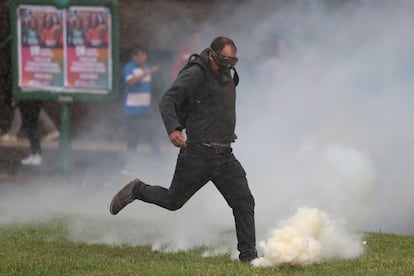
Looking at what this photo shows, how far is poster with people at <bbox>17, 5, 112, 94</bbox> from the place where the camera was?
506 inches

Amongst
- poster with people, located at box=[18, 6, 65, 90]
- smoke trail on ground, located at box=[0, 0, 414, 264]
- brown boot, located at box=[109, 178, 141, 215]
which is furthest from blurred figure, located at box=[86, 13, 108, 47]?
brown boot, located at box=[109, 178, 141, 215]

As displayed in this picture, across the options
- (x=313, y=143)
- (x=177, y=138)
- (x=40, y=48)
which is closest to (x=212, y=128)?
A: (x=177, y=138)

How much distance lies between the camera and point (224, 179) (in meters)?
7.36

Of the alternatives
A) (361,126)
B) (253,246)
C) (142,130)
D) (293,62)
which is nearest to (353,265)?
(253,246)

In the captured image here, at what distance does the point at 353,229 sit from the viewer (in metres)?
9.31

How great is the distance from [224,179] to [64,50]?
20.5ft

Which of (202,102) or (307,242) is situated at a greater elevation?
(202,102)

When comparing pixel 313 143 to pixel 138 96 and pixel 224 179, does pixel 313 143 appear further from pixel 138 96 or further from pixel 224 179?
pixel 138 96

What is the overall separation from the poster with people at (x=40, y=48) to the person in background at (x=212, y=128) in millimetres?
5931

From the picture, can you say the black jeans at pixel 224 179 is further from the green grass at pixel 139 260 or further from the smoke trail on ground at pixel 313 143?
the smoke trail on ground at pixel 313 143

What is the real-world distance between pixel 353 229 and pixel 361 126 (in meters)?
1.26

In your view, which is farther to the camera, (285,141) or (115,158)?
(115,158)

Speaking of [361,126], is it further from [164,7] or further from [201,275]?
[164,7]

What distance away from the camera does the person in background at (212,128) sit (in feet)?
23.6
